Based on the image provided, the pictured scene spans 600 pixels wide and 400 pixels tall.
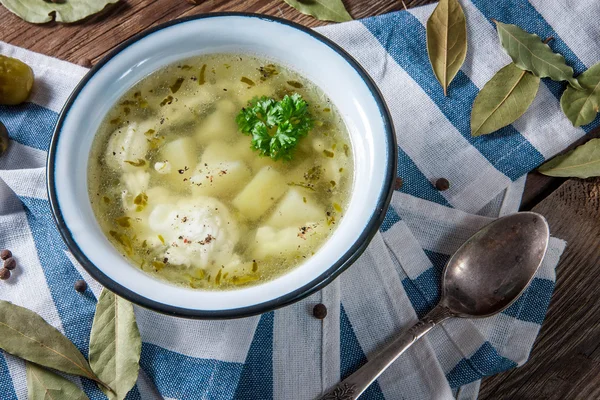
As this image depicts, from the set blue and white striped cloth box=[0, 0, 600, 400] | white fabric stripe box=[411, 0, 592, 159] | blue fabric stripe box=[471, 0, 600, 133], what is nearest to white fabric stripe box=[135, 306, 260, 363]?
blue and white striped cloth box=[0, 0, 600, 400]

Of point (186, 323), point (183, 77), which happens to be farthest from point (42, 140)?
point (186, 323)

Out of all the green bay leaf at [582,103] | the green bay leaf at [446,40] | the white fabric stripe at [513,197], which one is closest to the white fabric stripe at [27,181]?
the green bay leaf at [446,40]

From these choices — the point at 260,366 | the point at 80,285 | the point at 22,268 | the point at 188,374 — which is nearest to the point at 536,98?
the point at 260,366

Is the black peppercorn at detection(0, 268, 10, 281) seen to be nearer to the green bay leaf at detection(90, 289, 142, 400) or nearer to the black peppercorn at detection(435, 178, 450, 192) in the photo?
the green bay leaf at detection(90, 289, 142, 400)

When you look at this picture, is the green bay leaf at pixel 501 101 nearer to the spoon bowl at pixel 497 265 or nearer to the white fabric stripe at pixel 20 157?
the spoon bowl at pixel 497 265

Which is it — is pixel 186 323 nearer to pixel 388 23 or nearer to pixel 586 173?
pixel 388 23
